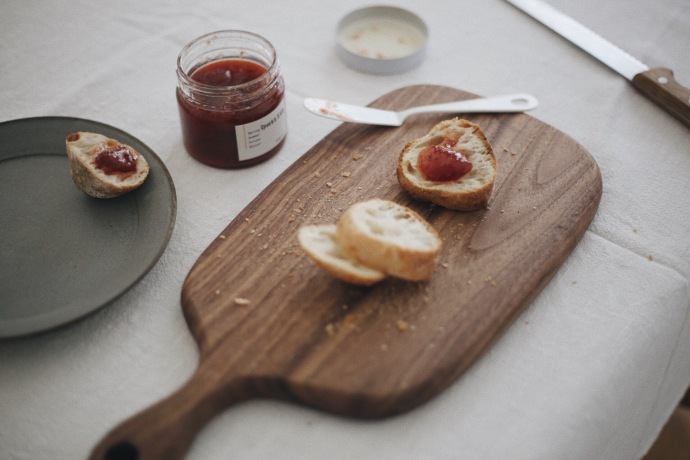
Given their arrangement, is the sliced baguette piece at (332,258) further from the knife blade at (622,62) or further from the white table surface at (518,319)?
the knife blade at (622,62)

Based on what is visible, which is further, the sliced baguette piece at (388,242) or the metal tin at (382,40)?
the metal tin at (382,40)

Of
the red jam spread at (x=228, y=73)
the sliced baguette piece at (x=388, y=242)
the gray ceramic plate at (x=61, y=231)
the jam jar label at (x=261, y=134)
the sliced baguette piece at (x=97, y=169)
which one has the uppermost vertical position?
the red jam spread at (x=228, y=73)

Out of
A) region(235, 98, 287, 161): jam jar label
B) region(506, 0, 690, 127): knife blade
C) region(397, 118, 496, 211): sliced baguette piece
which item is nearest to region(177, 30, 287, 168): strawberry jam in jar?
region(235, 98, 287, 161): jam jar label

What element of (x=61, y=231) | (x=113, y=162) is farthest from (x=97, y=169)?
(x=61, y=231)

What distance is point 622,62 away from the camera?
7.54 feet

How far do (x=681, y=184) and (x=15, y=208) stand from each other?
83.7 inches

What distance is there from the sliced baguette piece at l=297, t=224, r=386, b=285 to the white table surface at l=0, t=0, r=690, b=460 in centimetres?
34

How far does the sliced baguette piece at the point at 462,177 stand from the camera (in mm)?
1700

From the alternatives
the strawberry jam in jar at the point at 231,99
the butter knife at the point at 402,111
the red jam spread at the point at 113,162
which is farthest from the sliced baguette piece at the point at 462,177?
the red jam spread at the point at 113,162

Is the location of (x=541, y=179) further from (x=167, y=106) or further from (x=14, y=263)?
(x=14, y=263)

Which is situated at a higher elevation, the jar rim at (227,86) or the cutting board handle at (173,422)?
the jar rim at (227,86)

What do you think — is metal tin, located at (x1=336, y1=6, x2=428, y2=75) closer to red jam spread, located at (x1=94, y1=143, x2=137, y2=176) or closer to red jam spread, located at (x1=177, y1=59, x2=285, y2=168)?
red jam spread, located at (x1=177, y1=59, x2=285, y2=168)

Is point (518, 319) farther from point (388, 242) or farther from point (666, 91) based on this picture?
point (666, 91)

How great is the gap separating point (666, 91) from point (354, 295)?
57.5 inches
